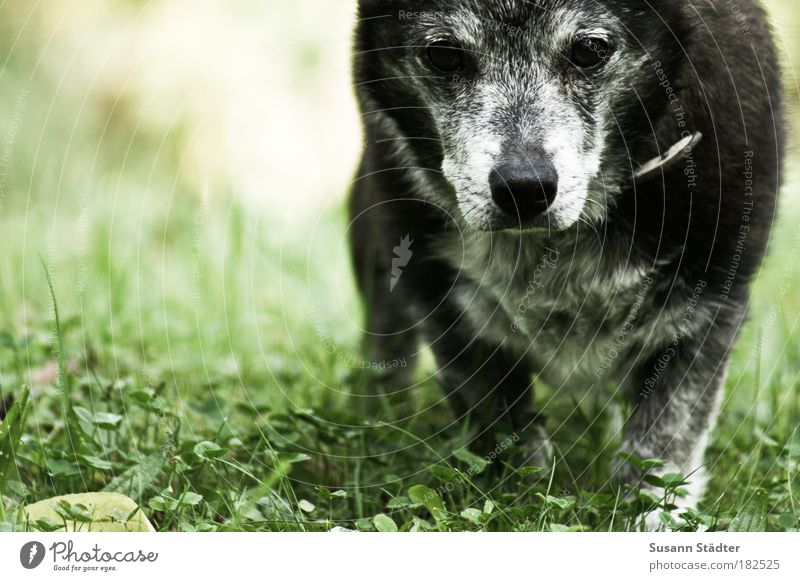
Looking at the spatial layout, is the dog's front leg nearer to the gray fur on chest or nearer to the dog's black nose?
the gray fur on chest

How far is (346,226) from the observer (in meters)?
4.64

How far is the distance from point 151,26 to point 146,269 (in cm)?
174

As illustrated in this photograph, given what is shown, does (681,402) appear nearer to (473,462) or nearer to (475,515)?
(473,462)

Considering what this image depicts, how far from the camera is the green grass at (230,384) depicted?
2.81 meters

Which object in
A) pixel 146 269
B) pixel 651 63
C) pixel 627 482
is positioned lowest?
pixel 627 482

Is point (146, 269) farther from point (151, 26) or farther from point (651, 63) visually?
point (651, 63)

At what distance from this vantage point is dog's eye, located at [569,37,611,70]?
111 inches

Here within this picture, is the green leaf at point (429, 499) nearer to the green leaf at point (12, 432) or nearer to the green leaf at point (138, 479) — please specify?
the green leaf at point (138, 479)

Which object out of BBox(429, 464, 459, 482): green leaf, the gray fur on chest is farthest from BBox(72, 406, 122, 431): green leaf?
the gray fur on chest

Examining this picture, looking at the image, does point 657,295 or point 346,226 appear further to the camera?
point 346,226

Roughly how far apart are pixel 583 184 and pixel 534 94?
0.31m
